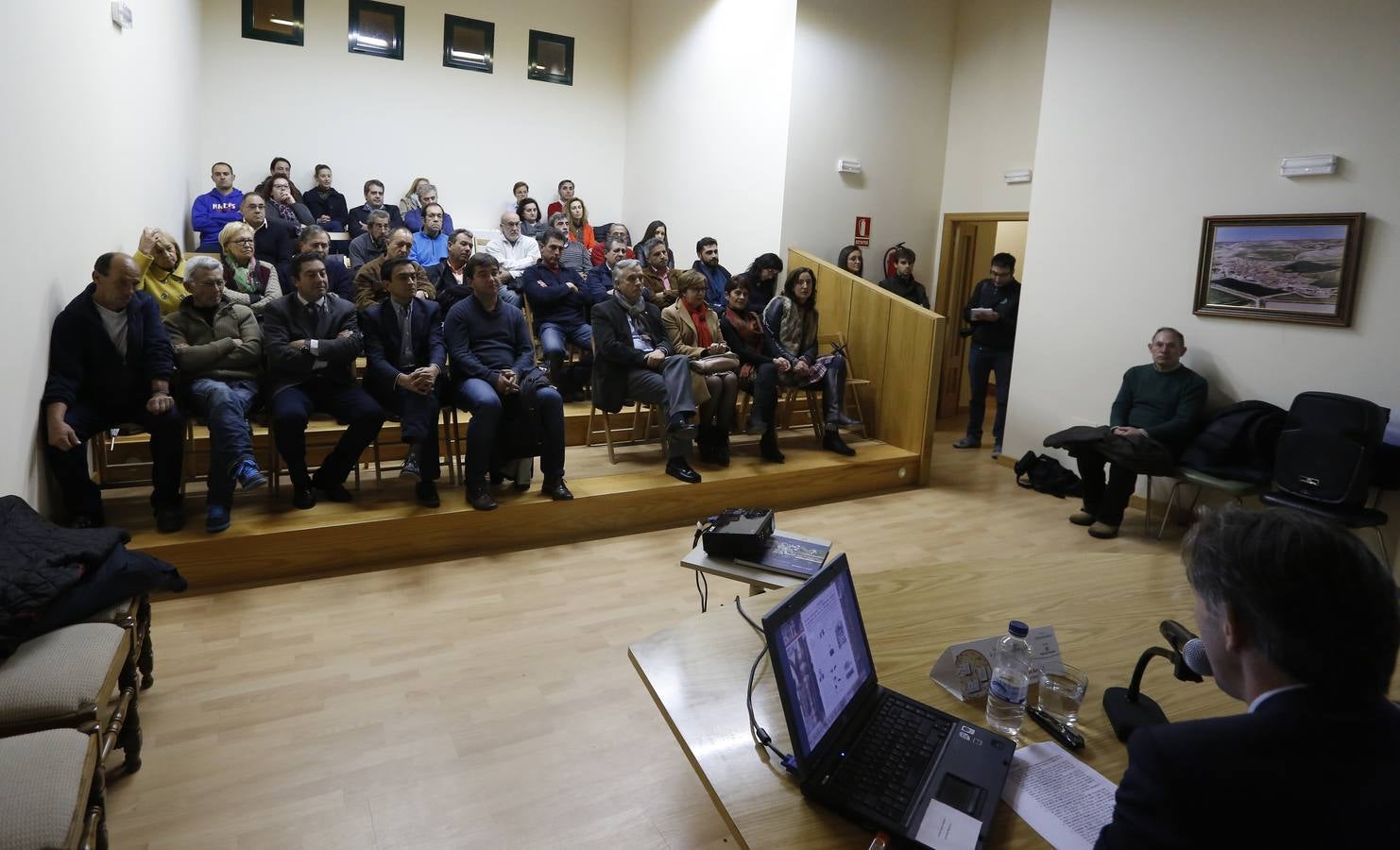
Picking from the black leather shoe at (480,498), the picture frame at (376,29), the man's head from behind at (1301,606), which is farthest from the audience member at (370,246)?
the man's head from behind at (1301,606)

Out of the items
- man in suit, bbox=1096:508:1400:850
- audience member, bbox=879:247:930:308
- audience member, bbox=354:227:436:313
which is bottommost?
man in suit, bbox=1096:508:1400:850

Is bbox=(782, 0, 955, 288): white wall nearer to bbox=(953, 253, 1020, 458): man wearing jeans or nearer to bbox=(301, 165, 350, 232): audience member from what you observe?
bbox=(953, 253, 1020, 458): man wearing jeans

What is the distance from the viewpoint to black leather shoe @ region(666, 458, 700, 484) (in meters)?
4.61

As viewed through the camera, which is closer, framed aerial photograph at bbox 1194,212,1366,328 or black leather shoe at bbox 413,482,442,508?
black leather shoe at bbox 413,482,442,508

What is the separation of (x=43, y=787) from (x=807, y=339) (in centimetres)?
475

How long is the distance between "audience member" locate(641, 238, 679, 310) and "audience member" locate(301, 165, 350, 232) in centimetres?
297

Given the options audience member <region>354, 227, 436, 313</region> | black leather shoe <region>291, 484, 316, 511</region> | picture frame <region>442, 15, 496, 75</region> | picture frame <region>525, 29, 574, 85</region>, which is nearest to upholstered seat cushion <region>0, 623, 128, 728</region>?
black leather shoe <region>291, 484, 316, 511</region>

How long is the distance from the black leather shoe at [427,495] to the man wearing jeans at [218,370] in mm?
690

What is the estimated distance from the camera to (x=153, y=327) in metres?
3.47

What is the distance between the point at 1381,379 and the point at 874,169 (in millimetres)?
3789

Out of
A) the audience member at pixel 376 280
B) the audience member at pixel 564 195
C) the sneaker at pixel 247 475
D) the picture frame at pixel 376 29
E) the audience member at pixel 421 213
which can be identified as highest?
the picture frame at pixel 376 29

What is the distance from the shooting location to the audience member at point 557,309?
578 cm

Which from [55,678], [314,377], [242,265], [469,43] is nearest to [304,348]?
[314,377]

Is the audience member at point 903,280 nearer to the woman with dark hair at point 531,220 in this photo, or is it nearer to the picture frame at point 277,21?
the woman with dark hair at point 531,220
